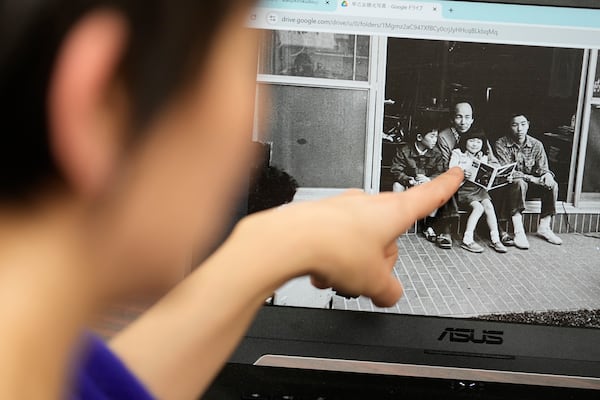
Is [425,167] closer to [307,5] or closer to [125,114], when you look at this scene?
[307,5]

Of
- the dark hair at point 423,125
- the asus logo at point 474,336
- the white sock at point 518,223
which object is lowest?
the asus logo at point 474,336

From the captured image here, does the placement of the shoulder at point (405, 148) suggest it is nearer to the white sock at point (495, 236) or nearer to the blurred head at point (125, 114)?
the white sock at point (495, 236)

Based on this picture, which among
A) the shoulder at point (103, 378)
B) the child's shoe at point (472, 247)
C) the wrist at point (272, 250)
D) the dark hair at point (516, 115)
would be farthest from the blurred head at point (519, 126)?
the shoulder at point (103, 378)

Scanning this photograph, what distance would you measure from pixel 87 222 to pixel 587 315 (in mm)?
517

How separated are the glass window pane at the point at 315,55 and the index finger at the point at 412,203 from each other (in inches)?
6.4

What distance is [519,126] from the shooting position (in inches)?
23.5

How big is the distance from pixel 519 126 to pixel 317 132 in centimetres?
18

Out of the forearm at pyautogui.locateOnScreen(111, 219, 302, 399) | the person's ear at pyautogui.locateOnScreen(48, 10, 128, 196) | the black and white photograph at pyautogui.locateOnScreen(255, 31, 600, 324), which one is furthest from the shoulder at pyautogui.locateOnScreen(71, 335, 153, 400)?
the black and white photograph at pyautogui.locateOnScreen(255, 31, 600, 324)

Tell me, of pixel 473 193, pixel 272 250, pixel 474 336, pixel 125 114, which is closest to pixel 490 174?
pixel 473 193

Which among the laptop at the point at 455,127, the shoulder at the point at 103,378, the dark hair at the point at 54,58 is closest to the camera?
the dark hair at the point at 54,58

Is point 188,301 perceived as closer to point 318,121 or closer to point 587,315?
point 318,121

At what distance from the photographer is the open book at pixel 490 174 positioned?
0.60m

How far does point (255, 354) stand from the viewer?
0.64 m

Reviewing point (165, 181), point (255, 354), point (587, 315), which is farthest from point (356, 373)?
point (165, 181)
